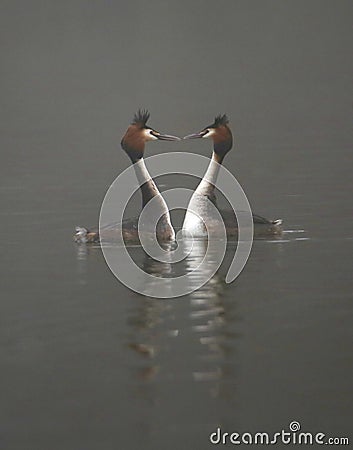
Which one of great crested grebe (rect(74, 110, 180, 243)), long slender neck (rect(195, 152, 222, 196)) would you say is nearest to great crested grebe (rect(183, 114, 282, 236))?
long slender neck (rect(195, 152, 222, 196))

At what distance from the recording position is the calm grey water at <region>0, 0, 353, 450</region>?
4.70 m

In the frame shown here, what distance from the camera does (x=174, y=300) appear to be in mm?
6309

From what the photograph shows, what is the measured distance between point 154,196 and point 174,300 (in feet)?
4.85

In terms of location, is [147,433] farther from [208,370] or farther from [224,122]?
[224,122]

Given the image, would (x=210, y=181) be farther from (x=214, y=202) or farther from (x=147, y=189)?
(x=147, y=189)

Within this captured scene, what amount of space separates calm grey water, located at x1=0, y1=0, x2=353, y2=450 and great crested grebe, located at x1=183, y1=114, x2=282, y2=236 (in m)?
0.12

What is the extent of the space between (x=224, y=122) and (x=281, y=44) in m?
14.1

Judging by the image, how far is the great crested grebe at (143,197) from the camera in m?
7.53

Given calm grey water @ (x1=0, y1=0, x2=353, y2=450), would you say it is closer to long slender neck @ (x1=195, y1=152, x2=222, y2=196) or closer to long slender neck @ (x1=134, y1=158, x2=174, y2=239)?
long slender neck @ (x1=134, y1=158, x2=174, y2=239)

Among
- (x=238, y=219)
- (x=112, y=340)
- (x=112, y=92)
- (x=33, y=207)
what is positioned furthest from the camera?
(x=112, y=92)

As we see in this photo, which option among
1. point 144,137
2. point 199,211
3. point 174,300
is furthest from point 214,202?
point 174,300


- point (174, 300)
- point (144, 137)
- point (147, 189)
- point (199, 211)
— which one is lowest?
point (174, 300)

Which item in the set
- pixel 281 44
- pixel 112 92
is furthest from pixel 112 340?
pixel 281 44

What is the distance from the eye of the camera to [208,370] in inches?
203
